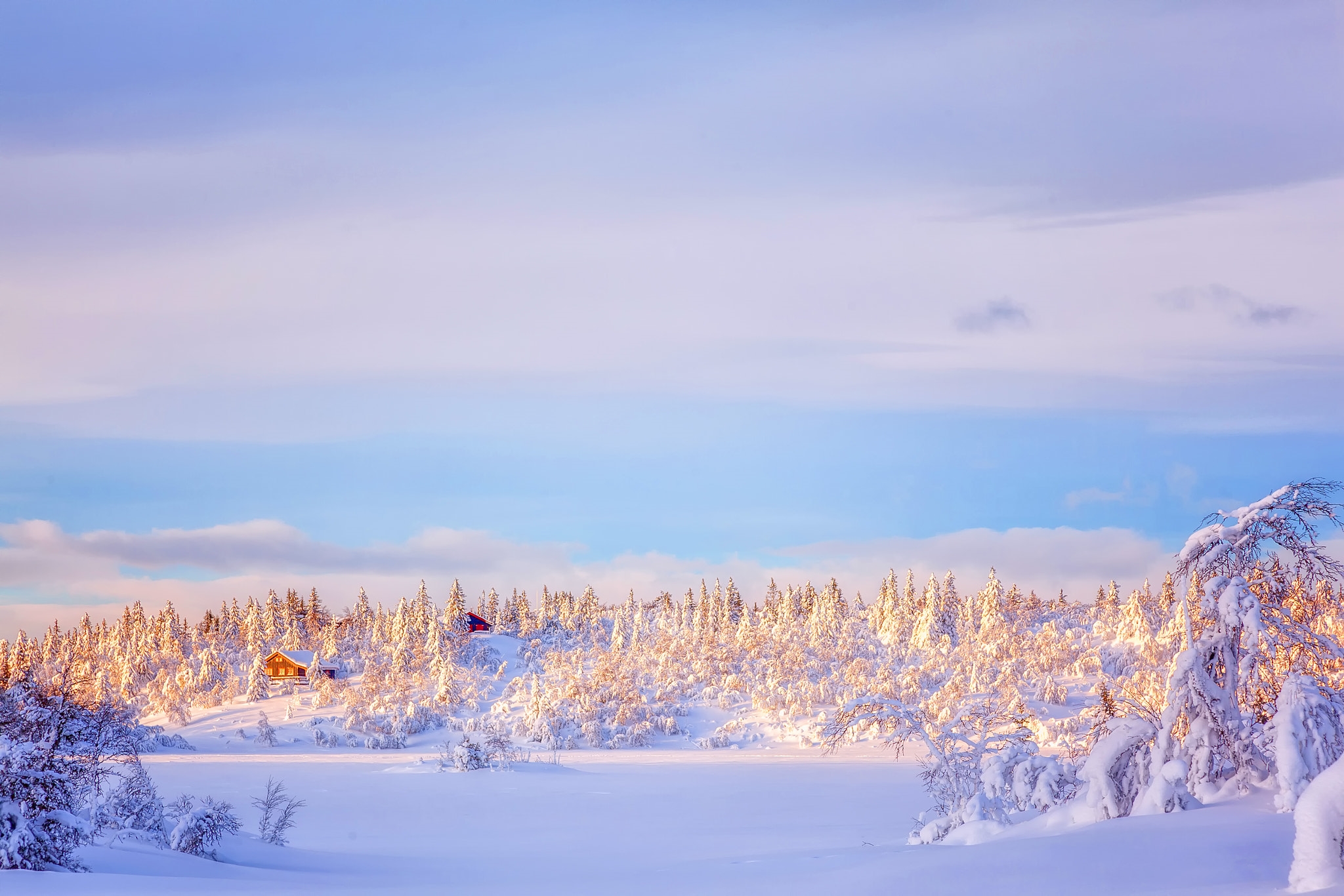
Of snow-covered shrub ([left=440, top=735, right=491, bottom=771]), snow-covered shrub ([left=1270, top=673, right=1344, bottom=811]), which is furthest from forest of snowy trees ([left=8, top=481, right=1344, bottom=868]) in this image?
snow-covered shrub ([left=440, top=735, right=491, bottom=771])

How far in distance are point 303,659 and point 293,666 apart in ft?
3.84

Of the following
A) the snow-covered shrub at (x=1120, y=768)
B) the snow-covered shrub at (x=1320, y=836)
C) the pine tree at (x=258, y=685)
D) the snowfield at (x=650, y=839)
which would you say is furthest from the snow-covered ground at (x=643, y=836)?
the pine tree at (x=258, y=685)

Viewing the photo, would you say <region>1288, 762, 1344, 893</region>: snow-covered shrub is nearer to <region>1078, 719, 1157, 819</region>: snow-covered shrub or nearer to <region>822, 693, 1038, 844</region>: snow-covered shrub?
<region>1078, 719, 1157, 819</region>: snow-covered shrub

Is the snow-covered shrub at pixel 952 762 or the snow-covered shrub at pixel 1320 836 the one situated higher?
the snow-covered shrub at pixel 1320 836

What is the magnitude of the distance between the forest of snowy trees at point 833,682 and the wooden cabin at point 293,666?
1.51 meters

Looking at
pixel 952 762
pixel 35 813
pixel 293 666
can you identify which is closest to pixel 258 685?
pixel 293 666

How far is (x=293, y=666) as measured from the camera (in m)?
75.4

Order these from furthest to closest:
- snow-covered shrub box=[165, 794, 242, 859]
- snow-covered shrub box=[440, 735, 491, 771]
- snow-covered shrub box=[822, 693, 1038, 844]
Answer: snow-covered shrub box=[440, 735, 491, 771] → snow-covered shrub box=[822, 693, 1038, 844] → snow-covered shrub box=[165, 794, 242, 859]

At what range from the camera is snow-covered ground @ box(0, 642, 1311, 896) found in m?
11.7

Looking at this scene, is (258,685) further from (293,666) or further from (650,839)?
(650,839)

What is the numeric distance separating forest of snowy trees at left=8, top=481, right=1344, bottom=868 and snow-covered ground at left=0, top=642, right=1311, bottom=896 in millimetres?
1137

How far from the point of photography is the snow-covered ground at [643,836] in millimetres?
11711

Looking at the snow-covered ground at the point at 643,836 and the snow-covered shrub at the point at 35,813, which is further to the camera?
the snow-covered shrub at the point at 35,813

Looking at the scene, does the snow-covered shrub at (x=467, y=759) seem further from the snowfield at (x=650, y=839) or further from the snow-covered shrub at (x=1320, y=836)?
the snow-covered shrub at (x=1320, y=836)
